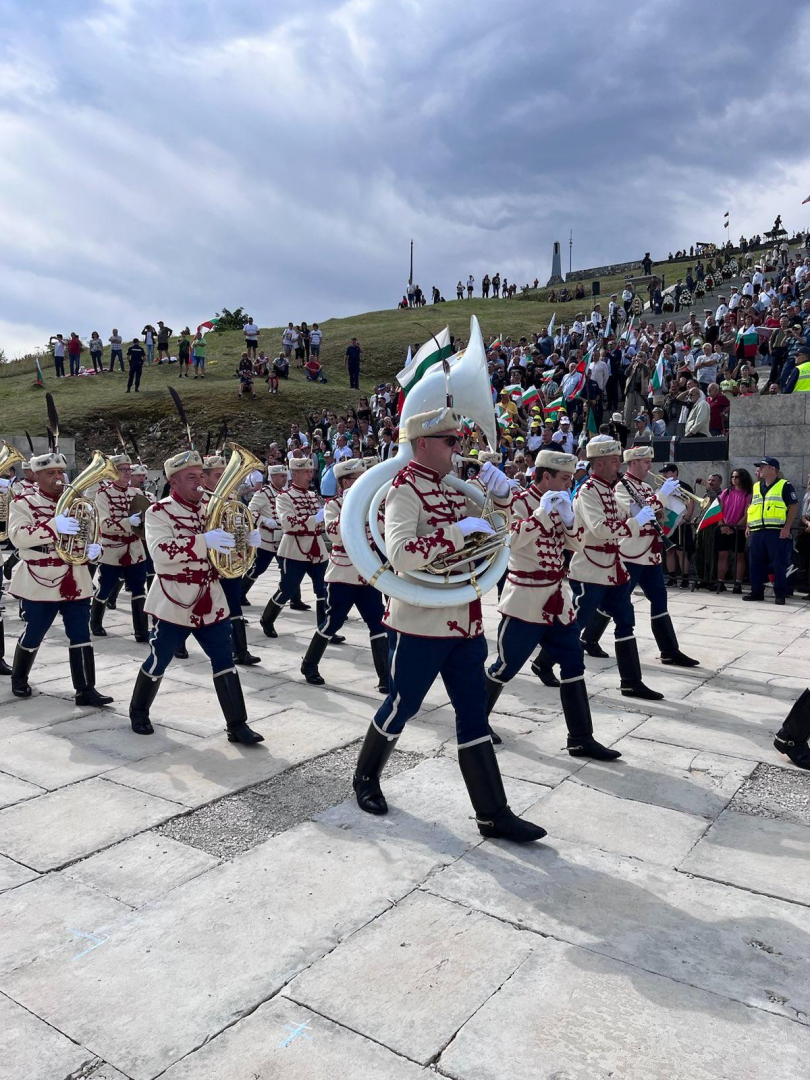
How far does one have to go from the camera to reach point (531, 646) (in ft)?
18.5

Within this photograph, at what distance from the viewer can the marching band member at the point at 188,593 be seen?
5727mm

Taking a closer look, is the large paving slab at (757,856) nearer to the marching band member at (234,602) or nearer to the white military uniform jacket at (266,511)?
the marching band member at (234,602)

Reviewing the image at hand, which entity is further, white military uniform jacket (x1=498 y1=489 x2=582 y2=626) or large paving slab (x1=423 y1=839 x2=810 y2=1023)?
white military uniform jacket (x1=498 y1=489 x2=582 y2=626)

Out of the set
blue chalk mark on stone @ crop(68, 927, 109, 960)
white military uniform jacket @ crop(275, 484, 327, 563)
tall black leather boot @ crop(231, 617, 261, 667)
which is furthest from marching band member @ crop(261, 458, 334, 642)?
blue chalk mark on stone @ crop(68, 927, 109, 960)

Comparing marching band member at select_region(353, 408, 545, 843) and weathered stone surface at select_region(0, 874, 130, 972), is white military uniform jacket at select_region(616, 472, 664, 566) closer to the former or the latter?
marching band member at select_region(353, 408, 545, 843)

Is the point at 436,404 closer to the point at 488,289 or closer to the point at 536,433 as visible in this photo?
the point at 536,433

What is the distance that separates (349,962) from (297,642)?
21.7 ft

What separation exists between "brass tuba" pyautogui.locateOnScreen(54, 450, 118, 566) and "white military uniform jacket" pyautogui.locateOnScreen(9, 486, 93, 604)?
8 cm

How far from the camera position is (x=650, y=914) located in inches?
139

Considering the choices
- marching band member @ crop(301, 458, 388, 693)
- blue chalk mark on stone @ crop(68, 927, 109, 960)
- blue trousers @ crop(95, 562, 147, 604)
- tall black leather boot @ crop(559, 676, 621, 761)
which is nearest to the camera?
blue chalk mark on stone @ crop(68, 927, 109, 960)

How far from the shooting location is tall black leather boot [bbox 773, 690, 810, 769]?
529 cm

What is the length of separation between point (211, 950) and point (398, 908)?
796 mm

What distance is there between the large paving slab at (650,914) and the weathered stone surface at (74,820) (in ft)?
5.81

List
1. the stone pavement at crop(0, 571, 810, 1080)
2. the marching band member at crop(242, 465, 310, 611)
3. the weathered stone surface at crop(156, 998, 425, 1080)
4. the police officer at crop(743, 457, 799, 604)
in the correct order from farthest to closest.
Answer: the police officer at crop(743, 457, 799, 604), the marching band member at crop(242, 465, 310, 611), the stone pavement at crop(0, 571, 810, 1080), the weathered stone surface at crop(156, 998, 425, 1080)
